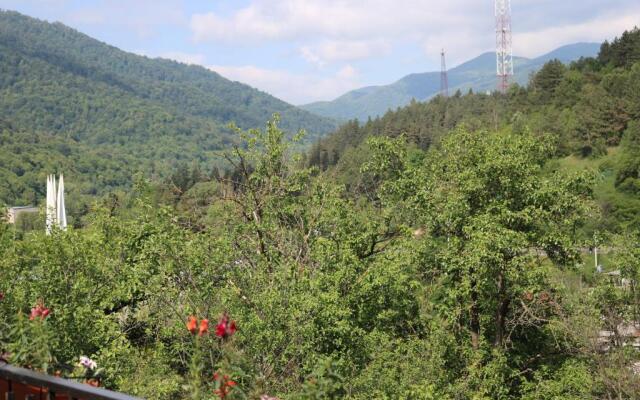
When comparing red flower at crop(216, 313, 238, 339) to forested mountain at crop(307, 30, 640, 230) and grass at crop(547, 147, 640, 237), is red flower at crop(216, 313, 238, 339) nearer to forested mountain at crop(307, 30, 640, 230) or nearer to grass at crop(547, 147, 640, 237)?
grass at crop(547, 147, 640, 237)

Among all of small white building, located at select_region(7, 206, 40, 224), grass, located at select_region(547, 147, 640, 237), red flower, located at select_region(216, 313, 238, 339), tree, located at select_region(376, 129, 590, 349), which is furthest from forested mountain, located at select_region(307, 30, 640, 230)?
red flower, located at select_region(216, 313, 238, 339)

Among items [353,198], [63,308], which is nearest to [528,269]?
[353,198]

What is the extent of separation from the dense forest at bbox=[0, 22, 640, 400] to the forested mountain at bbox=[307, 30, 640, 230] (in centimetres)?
3525

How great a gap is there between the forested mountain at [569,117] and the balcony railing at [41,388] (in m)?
46.7

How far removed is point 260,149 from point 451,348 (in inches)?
234

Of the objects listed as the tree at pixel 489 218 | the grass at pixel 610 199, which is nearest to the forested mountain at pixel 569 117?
the grass at pixel 610 199

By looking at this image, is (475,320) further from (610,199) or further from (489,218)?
(610,199)

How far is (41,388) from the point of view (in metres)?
3.59

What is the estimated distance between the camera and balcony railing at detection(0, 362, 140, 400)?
3197 mm

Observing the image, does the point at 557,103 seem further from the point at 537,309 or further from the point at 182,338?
the point at 182,338

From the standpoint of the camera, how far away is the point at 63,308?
1084 cm

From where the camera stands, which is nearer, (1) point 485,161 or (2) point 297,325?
(2) point 297,325

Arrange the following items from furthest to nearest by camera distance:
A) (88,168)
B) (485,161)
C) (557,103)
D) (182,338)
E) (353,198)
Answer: (88,168), (557,103), (353,198), (485,161), (182,338)

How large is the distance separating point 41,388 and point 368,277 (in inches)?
359
